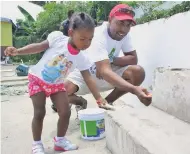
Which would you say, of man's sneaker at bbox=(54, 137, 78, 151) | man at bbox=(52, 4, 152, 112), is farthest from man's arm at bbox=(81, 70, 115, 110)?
man's sneaker at bbox=(54, 137, 78, 151)

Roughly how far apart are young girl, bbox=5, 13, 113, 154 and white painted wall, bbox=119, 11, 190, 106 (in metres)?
0.89

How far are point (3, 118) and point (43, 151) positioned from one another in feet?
4.67

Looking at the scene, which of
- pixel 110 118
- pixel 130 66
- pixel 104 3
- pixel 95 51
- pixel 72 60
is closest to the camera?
pixel 110 118

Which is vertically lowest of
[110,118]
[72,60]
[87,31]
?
[110,118]

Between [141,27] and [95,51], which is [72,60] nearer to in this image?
[95,51]

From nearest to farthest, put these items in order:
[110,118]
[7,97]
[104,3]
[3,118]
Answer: [110,118]
[3,118]
[7,97]
[104,3]

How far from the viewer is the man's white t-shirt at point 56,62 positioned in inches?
89.4

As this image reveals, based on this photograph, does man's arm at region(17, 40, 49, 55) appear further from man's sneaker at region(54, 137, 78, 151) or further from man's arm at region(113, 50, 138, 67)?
man's arm at region(113, 50, 138, 67)

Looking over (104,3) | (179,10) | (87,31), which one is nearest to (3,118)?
(87,31)

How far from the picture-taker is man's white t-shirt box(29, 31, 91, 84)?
227 centimetres

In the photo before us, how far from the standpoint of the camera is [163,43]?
2920 millimetres

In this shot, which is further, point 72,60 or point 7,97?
point 7,97

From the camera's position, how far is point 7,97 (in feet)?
16.8

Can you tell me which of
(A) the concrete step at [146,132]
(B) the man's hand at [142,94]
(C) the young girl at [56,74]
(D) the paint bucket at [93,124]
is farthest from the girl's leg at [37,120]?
(B) the man's hand at [142,94]
